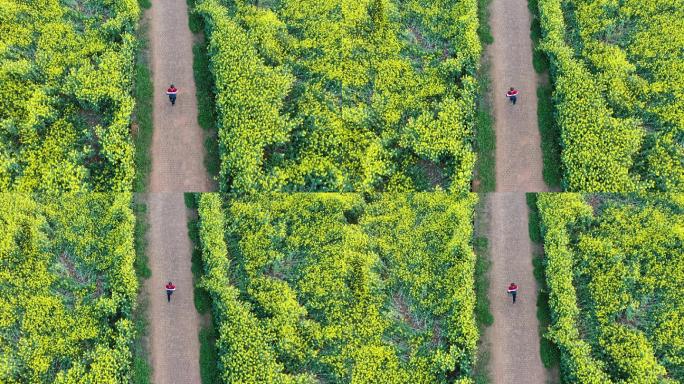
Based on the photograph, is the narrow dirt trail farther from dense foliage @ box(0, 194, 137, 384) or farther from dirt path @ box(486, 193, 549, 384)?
dirt path @ box(486, 193, 549, 384)

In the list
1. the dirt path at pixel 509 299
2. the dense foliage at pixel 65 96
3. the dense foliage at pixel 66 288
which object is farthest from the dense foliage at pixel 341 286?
the dense foliage at pixel 65 96

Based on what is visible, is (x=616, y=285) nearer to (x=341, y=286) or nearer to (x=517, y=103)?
(x=517, y=103)

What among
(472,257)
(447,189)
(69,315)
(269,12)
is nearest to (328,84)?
(269,12)

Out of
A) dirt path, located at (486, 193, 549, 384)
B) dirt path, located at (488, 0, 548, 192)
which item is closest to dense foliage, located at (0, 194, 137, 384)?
dirt path, located at (486, 193, 549, 384)

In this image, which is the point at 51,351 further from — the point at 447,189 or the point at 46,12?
the point at 447,189

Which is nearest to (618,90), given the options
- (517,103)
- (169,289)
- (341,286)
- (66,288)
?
(517,103)
